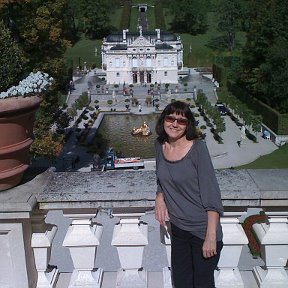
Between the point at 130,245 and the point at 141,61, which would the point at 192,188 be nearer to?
the point at 130,245

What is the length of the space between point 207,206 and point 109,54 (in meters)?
50.6

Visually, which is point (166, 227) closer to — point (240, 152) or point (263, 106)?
point (240, 152)

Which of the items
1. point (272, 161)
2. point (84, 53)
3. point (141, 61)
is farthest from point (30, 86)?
point (84, 53)

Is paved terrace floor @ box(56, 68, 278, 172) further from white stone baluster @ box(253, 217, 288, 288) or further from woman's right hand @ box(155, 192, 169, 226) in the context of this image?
woman's right hand @ box(155, 192, 169, 226)

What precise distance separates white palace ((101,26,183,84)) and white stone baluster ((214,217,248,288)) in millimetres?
49656

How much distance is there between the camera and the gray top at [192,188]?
302 centimetres

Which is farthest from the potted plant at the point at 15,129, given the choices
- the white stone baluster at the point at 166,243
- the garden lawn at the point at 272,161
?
the garden lawn at the point at 272,161

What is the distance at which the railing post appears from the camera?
3.59m

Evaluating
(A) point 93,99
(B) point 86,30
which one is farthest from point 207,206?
(B) point 86,30

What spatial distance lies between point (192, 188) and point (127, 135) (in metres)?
27.0

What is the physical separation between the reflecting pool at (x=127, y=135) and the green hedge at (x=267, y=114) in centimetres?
692

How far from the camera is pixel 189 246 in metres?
3.19

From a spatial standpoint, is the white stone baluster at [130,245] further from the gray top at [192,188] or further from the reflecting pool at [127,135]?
the reflecting pool at [127,135]

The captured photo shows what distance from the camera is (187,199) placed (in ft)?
10.1
